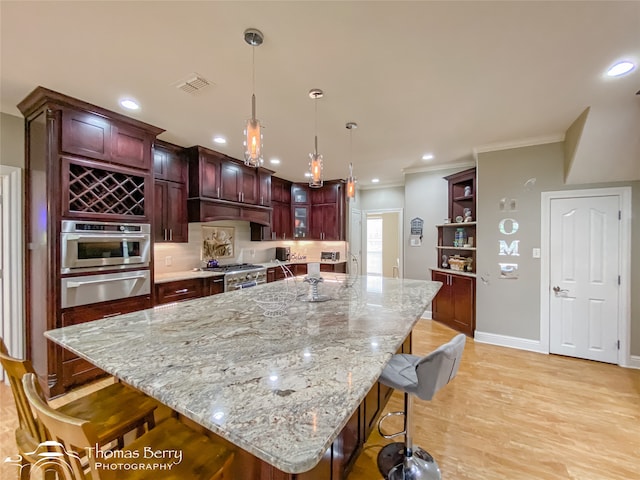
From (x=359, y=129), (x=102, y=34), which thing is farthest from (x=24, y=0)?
(x=359, y=129)

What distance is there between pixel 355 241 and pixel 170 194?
3.96 metres

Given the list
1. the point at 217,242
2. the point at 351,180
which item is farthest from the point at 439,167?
the point at 217,242

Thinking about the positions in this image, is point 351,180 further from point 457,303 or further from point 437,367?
point 457,303

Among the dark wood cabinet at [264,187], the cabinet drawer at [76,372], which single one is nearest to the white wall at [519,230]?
the dark wood cabinet at [264,187]

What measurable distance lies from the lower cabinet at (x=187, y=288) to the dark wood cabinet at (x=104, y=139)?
1378 millimetres

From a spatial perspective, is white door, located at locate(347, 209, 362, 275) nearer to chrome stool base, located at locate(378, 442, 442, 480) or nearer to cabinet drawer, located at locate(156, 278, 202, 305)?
cabinet drawer, located at locate(156, 278, 202, 305)

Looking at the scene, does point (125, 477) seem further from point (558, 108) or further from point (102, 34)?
point (558, 108)

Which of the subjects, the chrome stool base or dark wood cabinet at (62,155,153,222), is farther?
dark wood cabinet at (62,155,153,222)

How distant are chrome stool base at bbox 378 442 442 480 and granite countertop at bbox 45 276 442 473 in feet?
2.88

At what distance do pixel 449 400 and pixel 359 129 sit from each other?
2.85 meters

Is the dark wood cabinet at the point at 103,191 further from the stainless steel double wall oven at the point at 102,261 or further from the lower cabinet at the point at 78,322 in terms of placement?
the lower cabinet at the point at 78,322

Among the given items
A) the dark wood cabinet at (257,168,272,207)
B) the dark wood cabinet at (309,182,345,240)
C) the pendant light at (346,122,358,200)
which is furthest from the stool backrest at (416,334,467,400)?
the dark wood cabinet at (309,182,345,240)

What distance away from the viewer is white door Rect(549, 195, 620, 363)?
3.14 metres

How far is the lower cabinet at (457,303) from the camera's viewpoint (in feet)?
13.0
